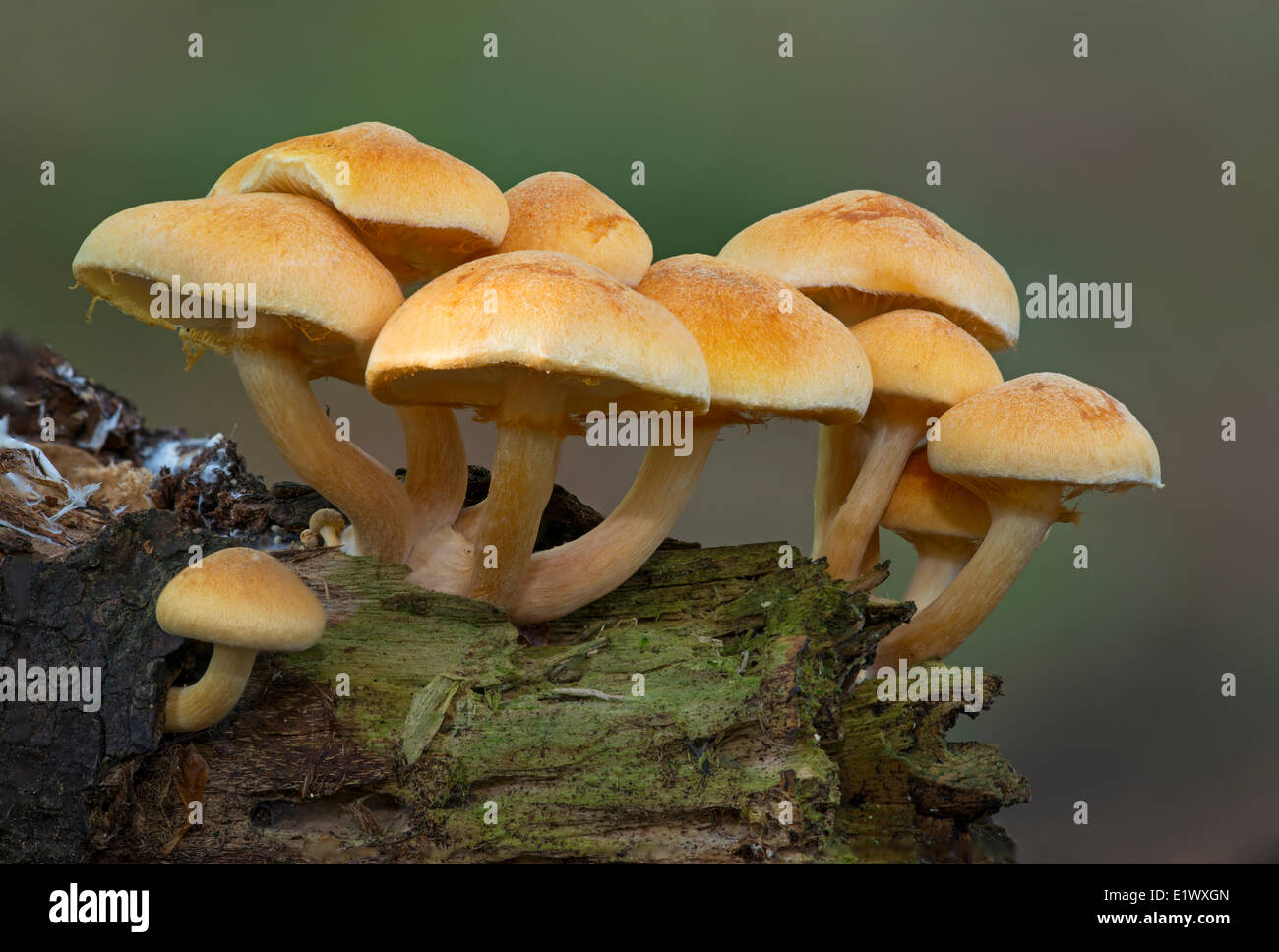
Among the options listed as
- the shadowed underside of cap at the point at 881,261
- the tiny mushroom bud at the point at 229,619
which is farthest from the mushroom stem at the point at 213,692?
the shadowed underside of cap at the point at 881,261

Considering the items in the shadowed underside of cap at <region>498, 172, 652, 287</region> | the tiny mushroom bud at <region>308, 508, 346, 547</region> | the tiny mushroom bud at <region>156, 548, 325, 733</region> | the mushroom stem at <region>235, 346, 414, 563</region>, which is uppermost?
the shadowed underside of cap at <region>498, 172, 652, 287</region>

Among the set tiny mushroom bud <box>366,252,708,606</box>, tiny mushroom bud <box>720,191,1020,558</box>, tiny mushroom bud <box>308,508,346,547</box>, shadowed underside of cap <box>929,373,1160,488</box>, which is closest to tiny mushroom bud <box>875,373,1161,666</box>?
shadowed underside of cap <box>929,373,1160,488</box>

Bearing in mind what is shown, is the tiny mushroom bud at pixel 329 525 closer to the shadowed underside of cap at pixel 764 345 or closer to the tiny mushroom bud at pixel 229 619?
the tiny mushroom bud at pixel 229 619

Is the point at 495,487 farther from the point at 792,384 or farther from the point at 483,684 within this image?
the point at 792,384

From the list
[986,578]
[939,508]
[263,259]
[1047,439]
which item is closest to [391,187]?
[263,259]

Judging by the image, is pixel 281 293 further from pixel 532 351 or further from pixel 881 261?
pixel 881 261

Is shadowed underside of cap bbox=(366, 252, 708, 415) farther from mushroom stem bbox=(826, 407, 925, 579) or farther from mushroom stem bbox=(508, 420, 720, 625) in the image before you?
mushroom stem bbox=(826, 407, 925, 579)

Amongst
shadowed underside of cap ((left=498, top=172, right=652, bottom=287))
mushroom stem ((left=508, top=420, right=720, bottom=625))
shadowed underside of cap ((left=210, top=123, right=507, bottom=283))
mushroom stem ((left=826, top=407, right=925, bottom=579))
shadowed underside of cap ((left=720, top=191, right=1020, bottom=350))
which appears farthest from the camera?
mushroom stem ((left=826, top=407, right=925, bottom=579))
